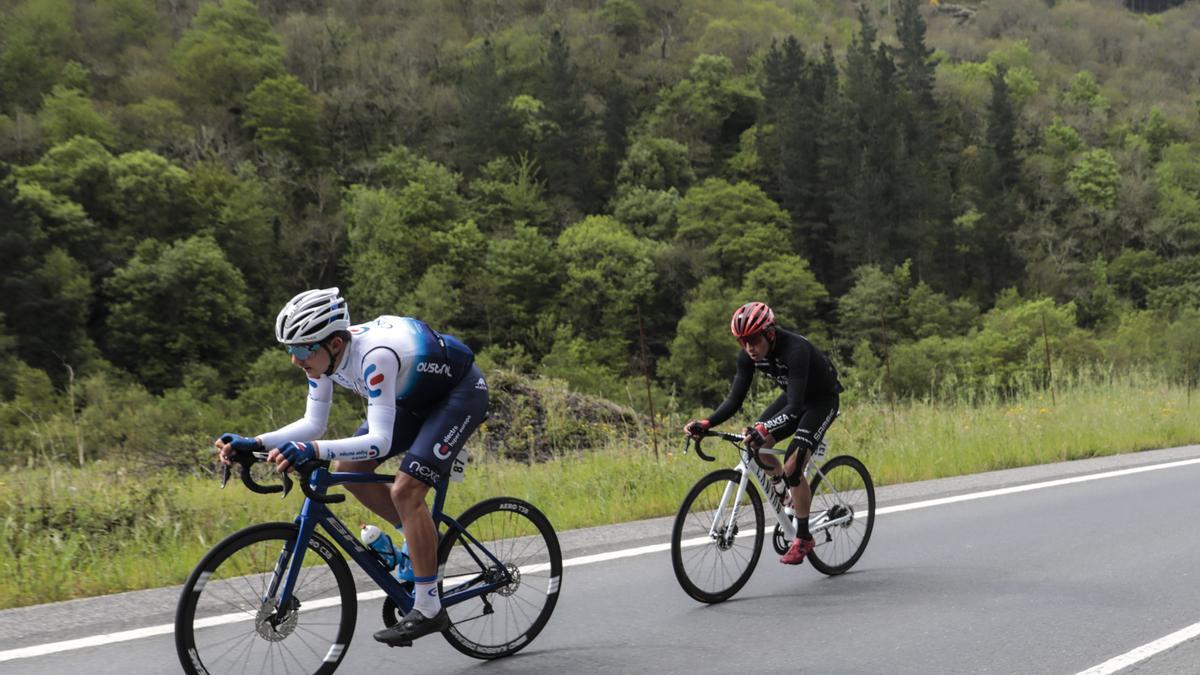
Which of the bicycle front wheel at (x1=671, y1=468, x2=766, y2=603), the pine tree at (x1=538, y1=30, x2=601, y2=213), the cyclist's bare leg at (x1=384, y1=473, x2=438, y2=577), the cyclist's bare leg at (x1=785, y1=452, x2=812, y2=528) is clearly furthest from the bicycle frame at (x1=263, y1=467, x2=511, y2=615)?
the pine tree at (x1=538, y1=30, x2=601, y2=213)

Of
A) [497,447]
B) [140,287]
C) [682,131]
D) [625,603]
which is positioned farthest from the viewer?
[682,131]

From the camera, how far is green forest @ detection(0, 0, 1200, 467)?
213 feet

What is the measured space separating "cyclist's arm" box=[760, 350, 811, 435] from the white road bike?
0.63 ft

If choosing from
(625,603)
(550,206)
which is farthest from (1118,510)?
(550,206)

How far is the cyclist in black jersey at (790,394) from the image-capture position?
22.0 ft

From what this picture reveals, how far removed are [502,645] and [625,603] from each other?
1.11 metres

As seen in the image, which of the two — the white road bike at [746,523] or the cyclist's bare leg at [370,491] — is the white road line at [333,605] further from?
the cyclist's bare leg at [370,491]

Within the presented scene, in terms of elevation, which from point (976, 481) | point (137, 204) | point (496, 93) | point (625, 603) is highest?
point (496, 93)

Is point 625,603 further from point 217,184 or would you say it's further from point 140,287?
point 217,184

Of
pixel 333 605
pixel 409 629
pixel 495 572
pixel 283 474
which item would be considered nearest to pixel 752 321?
pixel 495 572

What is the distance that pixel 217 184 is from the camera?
77625mm

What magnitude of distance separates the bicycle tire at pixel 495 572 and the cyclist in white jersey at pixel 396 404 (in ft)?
0.91

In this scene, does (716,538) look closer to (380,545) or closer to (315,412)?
(380,545)

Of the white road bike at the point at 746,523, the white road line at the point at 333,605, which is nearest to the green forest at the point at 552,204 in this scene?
the white road line at the point at 333,605
